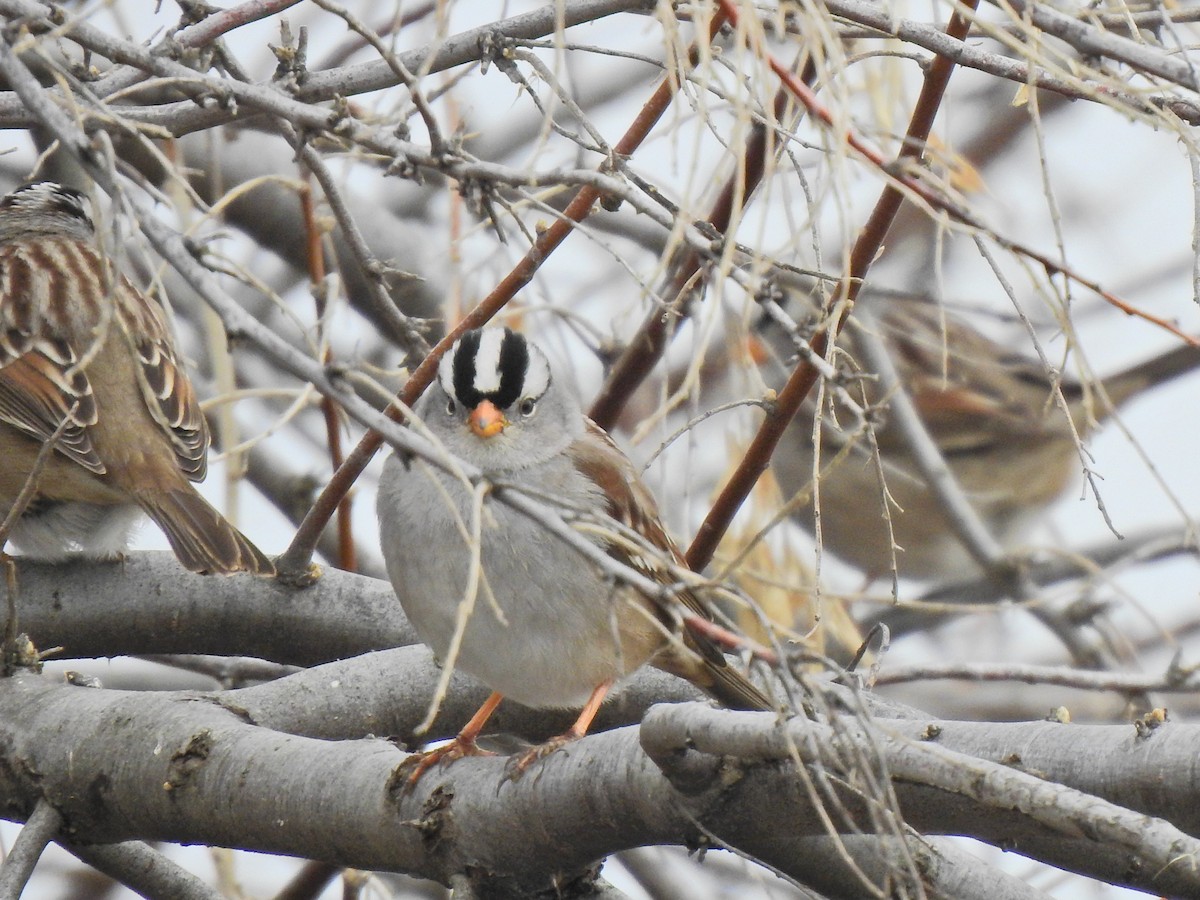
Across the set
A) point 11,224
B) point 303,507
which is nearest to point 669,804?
point 303,507

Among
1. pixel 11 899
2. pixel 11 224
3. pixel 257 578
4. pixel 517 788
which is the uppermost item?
pixel 11 224

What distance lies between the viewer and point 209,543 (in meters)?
3.38

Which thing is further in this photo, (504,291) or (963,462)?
(963,462)

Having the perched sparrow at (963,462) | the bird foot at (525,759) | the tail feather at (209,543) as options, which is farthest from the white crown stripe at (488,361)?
the perched sparrow at (963,462)

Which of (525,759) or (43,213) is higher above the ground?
(43,213)

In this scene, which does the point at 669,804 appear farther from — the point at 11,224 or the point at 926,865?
the point at 11,224

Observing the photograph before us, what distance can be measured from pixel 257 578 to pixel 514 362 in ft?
2.54

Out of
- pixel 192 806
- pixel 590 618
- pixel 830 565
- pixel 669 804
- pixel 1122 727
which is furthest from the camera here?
pixel 830 565

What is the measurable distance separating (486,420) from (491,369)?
12cm

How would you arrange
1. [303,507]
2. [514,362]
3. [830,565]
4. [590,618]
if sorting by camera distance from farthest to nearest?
[830,565]
[303,507]
[514,362]
[590,618]

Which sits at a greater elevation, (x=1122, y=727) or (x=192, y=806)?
(x=1122, y=727)

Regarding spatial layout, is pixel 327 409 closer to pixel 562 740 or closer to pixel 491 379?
pixel 491 379

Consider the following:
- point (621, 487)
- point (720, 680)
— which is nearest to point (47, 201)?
point (621, 487)

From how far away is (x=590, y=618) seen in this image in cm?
302
